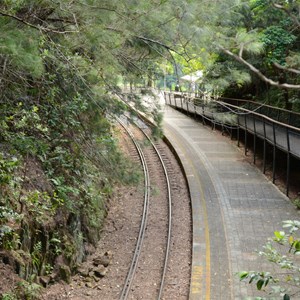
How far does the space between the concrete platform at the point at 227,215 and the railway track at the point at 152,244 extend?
76 centimetres

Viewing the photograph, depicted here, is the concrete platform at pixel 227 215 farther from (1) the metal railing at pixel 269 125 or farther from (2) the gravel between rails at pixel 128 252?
(1) the metal railing at pixel 269 125

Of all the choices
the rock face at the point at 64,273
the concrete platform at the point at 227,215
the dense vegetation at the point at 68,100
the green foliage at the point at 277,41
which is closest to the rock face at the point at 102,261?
the dense vegetation at the point at 68,100

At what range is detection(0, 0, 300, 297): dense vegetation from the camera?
7020 millimetres

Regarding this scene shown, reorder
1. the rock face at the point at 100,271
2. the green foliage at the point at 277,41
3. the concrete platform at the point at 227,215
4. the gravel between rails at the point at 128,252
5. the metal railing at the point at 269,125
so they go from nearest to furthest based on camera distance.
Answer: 1. the gravel between rails at the point at 128,252
2. the concrete platform at the point at 227,215
3. the rock face at the point at 100,271
4. the metal railing at the point at 269,125
5. the green foliage at the point at 277,41

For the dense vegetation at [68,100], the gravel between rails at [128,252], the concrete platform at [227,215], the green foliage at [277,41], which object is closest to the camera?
the dense vegetation at [68,100]

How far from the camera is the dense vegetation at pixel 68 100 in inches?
276

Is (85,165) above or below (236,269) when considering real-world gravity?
above

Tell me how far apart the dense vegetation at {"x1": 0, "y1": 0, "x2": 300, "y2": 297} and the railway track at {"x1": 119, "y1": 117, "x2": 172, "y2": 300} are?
1242 mm

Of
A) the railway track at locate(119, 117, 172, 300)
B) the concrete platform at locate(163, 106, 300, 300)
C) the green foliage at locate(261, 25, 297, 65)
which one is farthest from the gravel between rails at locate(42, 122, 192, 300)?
the green foliage at locate(261, 25, 297, 65)

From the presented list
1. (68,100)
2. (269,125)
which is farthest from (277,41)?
(68,100)

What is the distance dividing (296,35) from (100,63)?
11740mm

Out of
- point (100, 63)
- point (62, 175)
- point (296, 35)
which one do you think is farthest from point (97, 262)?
point (296, 35)

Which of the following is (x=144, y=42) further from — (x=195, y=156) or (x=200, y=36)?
(x=195, y=156)

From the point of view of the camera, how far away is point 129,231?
37.8 feet
